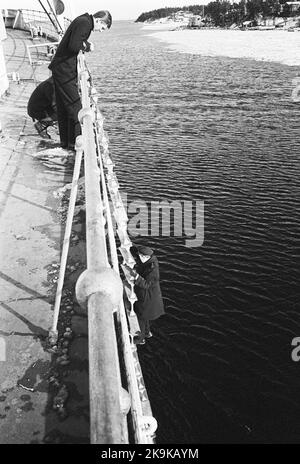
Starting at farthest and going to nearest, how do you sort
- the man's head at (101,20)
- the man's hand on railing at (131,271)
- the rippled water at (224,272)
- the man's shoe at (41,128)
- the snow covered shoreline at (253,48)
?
the snow covered shoreline at (253,48) < the man's shoe at (41,128) < the rippled water at (224,272) < the man's head at (101,20) < the man's hand on railing at (131,271)

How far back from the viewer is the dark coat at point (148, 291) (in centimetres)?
646

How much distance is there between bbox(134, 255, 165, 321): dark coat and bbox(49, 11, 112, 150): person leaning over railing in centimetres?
395

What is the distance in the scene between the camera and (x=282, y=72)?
46.7 m

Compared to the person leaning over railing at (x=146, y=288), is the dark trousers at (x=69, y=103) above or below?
above

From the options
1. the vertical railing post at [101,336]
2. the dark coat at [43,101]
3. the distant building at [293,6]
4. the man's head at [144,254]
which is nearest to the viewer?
the vertical railing post at [101,336]

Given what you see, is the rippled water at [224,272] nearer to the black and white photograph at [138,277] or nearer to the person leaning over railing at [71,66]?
the black and white photograph at [138,277]

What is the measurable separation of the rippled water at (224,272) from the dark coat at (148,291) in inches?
97.2

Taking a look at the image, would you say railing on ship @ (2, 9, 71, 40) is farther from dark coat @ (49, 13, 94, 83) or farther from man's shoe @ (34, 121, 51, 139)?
dark coat @ (49, 13, 94, 83)

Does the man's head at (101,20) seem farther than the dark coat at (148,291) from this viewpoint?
Yes

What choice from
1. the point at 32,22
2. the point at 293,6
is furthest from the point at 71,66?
the point at 293,6

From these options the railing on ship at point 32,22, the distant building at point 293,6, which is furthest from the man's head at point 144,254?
the distant building at point 293,6

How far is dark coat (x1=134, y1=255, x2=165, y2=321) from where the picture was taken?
6457 millimetres

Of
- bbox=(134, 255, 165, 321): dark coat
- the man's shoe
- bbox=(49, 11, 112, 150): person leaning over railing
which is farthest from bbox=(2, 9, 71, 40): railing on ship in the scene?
bbox=(134, 255, 165, 321): dark coat
